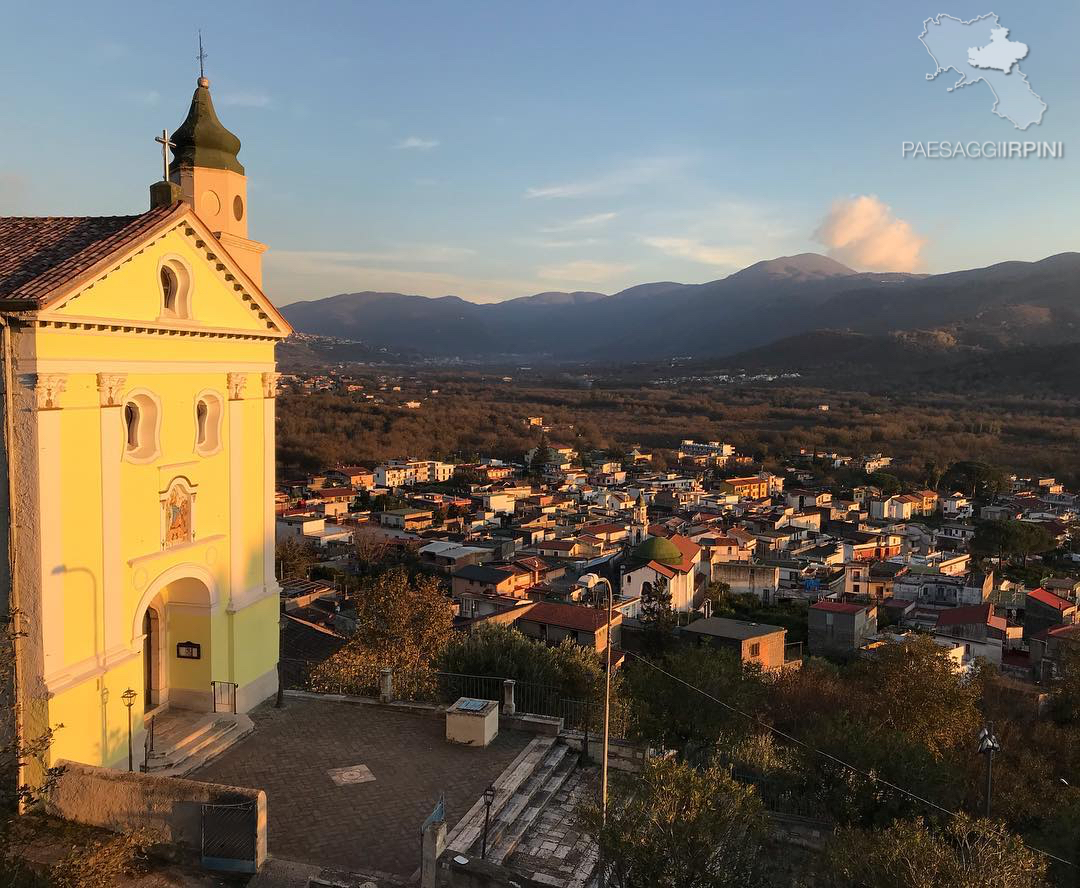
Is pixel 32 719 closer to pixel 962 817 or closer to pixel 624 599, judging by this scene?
pixel 962 817

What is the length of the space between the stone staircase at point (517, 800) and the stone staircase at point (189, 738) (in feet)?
12.2

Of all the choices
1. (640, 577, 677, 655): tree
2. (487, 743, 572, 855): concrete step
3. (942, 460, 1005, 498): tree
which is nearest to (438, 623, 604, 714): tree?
(487, 743, 572, 855): concrete step

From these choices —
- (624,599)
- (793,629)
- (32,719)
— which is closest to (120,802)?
(32,719)

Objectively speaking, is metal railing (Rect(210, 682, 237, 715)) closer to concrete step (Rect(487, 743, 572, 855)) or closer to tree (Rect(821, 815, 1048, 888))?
concrete step (Rect(487, 743, 572, 855))

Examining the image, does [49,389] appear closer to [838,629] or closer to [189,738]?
[189,738]

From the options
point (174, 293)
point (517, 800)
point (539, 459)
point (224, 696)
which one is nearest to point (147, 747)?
point (224, 696)

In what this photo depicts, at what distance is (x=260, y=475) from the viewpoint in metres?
12.9

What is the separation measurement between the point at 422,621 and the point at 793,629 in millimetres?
23366

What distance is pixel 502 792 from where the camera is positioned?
10188 millimetres

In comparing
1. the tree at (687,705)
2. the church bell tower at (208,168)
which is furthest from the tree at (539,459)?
the church bell tower at (208,168)

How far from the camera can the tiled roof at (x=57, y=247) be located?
28.5ft

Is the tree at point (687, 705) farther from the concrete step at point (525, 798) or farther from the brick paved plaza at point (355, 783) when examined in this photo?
the brick paved plaza at point (355, 783)

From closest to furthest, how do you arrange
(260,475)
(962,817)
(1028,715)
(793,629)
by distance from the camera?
(962,817) → (260,475) → (1028,715) → (793,629)

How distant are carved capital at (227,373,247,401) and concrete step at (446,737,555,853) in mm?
6427
